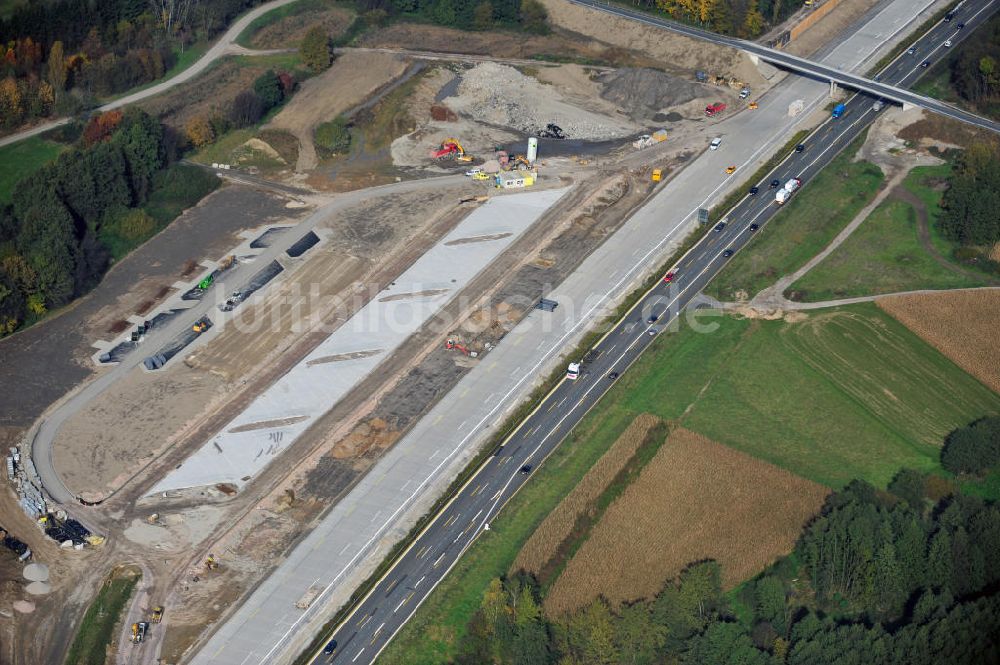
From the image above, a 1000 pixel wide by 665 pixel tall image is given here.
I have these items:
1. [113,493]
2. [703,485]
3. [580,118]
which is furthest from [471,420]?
[580,118]

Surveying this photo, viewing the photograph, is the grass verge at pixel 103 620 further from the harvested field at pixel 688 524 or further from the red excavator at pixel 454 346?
the red excavator at pixel 454 346

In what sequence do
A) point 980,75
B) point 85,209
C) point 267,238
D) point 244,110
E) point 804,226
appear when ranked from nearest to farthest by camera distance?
1. point 804,226
2. point 85,209
3. point 267,238
4. point 980,75
5. point 244,110

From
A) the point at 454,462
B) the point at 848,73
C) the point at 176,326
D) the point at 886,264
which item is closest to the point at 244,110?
the point at 176,326

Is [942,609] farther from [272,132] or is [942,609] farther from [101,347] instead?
[272,132]

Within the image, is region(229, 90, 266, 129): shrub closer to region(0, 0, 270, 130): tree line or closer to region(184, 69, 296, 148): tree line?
region(184, 69, 296, 148): tree line

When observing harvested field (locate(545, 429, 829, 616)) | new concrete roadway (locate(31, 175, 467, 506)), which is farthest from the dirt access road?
harvested field (locate(545, 429, 829, 616))

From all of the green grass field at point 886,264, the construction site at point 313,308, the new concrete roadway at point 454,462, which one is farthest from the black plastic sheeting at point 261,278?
the green grass field at point 886,264

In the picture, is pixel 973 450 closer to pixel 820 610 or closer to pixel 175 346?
pixel 820 610
